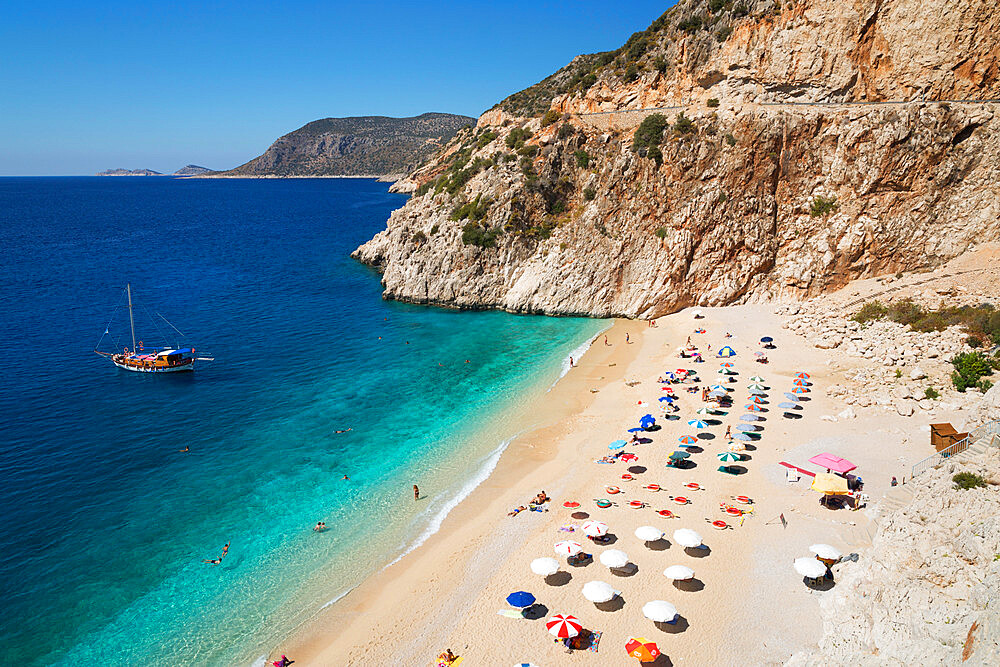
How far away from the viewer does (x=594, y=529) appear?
1997 cm

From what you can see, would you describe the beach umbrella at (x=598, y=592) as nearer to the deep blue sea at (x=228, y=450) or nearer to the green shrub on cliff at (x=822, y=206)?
the deep blue sea at (x=228, y=450)

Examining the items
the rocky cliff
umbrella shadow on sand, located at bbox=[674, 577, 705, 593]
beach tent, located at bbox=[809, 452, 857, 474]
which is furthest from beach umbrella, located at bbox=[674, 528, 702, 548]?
the rocky cliff

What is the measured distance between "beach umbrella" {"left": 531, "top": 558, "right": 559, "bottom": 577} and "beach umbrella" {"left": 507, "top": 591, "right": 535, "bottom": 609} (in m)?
0.97

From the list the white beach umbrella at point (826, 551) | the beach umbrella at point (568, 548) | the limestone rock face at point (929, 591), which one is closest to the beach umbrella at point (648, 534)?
the beach umbrella at point (568, 548)

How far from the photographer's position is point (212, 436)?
30.5m

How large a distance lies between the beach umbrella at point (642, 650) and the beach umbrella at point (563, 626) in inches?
55.7

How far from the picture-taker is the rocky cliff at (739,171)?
41.8 metres

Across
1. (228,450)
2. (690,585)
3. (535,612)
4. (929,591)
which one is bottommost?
(228,450)

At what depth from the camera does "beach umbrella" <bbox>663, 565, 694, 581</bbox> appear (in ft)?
57.6

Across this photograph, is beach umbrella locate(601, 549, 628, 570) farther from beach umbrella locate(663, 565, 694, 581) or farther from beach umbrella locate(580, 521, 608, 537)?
beach umbrella locate(663, 565, 694, 581)

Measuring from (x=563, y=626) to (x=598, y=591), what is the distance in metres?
1.85

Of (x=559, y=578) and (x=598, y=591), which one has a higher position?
(x=598, y=591)

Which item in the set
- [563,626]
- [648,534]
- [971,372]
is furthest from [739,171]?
[563,626]

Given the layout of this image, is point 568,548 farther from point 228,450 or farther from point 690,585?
point 228,450
